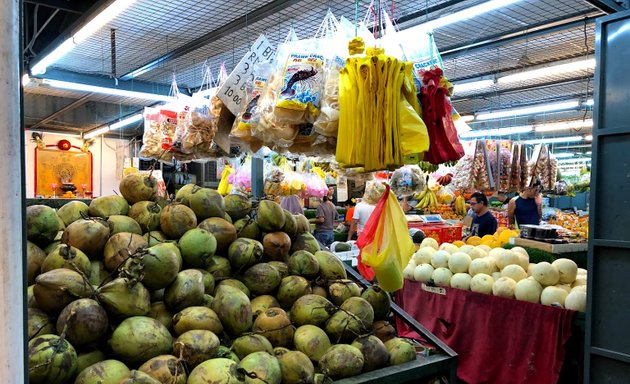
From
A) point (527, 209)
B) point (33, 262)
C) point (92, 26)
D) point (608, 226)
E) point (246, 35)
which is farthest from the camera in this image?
point (527, 209)

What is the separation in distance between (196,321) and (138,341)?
20 centimetres

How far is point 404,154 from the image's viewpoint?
6.35ft

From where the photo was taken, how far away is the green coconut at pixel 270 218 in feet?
7.04

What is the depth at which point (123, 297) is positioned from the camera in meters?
1.49

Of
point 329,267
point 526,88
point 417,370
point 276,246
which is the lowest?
point 417,370

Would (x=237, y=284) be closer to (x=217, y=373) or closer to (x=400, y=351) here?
(x=217, y=373)

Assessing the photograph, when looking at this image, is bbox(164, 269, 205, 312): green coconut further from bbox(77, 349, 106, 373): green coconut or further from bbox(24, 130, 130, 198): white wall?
bbox(24, 130, 130, 198): white wall

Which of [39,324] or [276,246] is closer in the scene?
[39,324]

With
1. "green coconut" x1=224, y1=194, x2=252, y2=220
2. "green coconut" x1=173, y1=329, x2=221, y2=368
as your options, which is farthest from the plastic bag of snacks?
"green coconut" x1=173, y1=329, x2=221, y2=368

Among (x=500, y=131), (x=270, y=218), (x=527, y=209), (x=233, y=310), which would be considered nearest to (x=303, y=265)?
(x=270, y=218)

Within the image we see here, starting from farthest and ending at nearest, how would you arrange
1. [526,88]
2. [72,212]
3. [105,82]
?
[526,88] → [105,82] → [72,212]

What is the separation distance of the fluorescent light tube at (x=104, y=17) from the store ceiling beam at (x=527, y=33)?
13.5 ft

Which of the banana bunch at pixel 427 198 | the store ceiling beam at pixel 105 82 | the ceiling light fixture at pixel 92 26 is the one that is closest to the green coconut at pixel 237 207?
the ceiling light fixture at pixel 92 26

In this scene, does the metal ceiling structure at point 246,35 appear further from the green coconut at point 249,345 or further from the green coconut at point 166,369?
the green coconut at point 166,369
